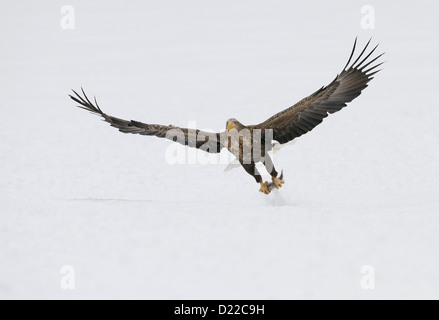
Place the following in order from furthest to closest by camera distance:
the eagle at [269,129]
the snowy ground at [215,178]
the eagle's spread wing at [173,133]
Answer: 1. the eagle's spread wing at [173,133]
2. the eagle at [269,129]
3. the snowy ground at [215,178]

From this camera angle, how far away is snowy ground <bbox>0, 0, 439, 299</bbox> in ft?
19.4

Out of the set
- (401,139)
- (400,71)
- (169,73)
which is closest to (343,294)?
(401,139)

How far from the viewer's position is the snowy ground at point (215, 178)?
5.92m

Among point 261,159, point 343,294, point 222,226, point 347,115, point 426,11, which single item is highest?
point 426,11


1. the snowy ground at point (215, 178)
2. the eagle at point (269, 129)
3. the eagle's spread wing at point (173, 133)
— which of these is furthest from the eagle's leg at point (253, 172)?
the eagle's spread wing at point (173, 133)

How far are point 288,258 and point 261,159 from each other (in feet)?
9.17

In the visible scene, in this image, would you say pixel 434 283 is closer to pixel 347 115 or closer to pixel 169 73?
pixel 347 115

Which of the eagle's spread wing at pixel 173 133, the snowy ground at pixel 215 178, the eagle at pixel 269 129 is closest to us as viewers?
the snowy ground at pixel 215 178

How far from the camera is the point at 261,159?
8.84 metres

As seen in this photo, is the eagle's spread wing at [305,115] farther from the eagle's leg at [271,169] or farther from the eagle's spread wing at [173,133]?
the eagle's spread wing at [173,133]

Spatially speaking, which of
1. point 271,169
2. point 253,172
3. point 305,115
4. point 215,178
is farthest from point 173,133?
point 215,178

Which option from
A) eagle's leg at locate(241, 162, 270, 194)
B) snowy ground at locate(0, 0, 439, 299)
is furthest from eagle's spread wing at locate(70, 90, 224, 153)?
snowy ground at locate(0, 0, 439, 299)

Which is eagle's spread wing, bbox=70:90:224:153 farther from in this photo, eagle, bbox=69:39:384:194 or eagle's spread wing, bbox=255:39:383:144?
eagle's spread wing, bbox=255:39:383:144

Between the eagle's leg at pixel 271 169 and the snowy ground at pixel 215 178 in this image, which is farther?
the eagle's leg at pixel 271 169
